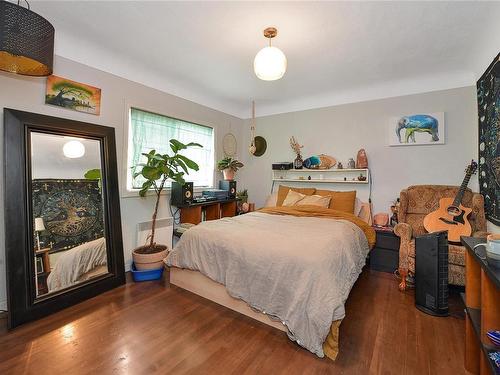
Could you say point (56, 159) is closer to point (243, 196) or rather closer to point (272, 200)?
point (243, 196)

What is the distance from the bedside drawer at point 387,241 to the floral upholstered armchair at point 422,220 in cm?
19

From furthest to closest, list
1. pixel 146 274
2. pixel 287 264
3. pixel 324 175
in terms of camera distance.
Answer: pixel 324 175 < pixel 146 274 < pixel 287 264

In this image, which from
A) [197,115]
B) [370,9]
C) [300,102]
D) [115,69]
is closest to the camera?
[370,9]

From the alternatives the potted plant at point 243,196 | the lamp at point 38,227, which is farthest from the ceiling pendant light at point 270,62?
the potted plant at point 243,196

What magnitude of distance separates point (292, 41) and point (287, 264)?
203cm

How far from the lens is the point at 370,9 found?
72.1 inches

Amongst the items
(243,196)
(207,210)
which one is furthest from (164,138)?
(243,196)

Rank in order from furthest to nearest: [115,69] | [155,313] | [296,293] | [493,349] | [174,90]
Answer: [174,90] → [115,69] → [155,313] → [296,293] → [493,349]

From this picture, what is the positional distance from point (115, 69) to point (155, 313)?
262 centimetres

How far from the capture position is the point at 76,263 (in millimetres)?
2223

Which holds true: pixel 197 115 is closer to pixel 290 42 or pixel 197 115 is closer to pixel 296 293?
pixel 290 42

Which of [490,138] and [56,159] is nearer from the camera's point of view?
[56,159]

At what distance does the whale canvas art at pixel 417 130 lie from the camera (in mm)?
3025

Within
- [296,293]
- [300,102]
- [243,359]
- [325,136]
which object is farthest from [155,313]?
[300,102]
